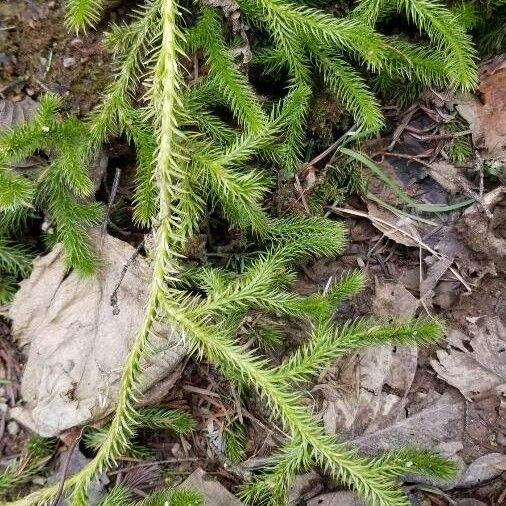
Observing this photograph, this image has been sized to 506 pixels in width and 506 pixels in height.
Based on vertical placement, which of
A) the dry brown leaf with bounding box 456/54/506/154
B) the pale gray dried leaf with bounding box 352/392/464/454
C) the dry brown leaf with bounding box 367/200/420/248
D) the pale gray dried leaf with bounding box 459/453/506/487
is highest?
the dry brown leaf with bounding box 456/54/506/154

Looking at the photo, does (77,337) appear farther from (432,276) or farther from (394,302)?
(432,276)

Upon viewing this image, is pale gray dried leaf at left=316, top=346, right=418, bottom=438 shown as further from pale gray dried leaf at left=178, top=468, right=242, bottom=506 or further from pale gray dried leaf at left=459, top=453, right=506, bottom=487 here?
pale gray dried leaf at left=178, top=468, right=242, bottom=506

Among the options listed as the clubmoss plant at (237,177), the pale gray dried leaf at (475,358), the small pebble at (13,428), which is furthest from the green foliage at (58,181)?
the pale gray dried leaf at (475,358)

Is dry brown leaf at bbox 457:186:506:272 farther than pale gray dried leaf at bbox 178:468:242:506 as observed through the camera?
Yes

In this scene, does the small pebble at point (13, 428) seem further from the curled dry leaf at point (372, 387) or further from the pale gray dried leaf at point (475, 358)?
the pale gray dried leaf at point (475, 358)

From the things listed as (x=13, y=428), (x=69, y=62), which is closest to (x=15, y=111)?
(x=69, y=62)

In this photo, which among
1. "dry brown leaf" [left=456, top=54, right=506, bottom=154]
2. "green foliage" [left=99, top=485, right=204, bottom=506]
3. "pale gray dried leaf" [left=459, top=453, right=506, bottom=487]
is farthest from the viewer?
"dry brown leaf" [left=456, top=54, right=506, bottom=154]

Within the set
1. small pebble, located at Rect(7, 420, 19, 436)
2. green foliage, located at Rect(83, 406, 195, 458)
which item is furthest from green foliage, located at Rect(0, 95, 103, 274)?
small pebble, located at Rect(7, 420, 19, 436)
